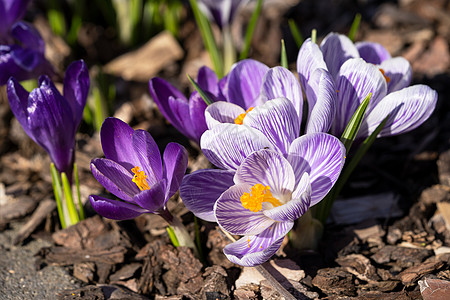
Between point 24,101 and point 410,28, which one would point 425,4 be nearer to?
point 410,28

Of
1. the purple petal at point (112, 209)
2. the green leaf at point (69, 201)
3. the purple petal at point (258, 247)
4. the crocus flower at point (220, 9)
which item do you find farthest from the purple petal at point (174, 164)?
the crocus flower at point (220, 9)

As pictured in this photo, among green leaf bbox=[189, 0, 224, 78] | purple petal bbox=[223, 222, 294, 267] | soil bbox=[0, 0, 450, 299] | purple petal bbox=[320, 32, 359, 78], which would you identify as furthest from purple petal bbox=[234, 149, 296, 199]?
green leaf bbox=[189, 0, 224, 78]

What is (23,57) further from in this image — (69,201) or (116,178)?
(116,178)

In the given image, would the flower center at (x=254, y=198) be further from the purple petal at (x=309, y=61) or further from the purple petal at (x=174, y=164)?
the purple petal at (x=309, y=61)

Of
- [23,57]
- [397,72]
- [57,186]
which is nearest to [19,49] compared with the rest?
[23,57]

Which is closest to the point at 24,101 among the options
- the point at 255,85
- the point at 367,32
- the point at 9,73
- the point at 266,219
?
the point at 9,73

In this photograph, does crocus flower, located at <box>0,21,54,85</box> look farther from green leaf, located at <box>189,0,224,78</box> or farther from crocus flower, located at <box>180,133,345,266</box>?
crocus flower, located at <box>180,133,345,266</box>
